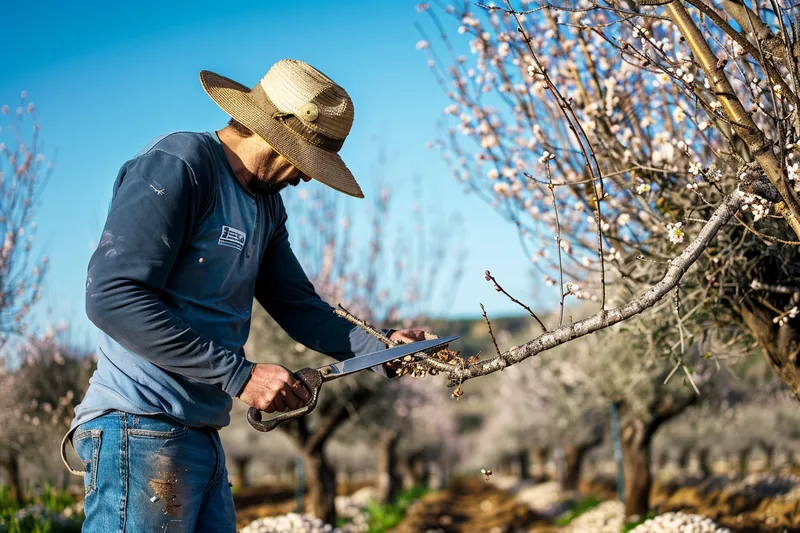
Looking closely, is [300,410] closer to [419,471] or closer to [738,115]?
[738,115]

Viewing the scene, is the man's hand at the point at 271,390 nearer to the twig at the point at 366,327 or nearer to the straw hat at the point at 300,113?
the twig at the point at 366,327

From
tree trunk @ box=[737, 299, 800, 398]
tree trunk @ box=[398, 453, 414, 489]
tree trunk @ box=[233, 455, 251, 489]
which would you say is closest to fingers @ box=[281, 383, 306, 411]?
tree trunk @ box=[737, 299, 800, 398]

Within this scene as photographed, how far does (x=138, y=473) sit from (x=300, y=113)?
4.15 feet

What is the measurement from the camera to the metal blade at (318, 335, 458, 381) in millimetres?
2514

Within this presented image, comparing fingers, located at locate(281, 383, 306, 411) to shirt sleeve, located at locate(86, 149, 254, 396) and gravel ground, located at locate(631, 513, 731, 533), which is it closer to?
shirt sleeve, located at locate(86, 149, 254, 396)

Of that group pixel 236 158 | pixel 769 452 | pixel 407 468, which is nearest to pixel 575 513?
pixel 236 158

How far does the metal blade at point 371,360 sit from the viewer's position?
2514mm

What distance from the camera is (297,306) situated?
3.08 metres

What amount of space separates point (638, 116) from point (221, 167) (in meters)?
3.76

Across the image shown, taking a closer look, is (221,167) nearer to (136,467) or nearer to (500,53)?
(136,467)

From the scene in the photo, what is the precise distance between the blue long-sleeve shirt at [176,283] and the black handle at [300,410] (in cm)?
12

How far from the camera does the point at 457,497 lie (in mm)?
28141

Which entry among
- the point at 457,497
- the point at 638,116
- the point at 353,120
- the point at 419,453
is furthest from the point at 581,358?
the point at 419,453

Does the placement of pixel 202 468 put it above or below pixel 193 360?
below
